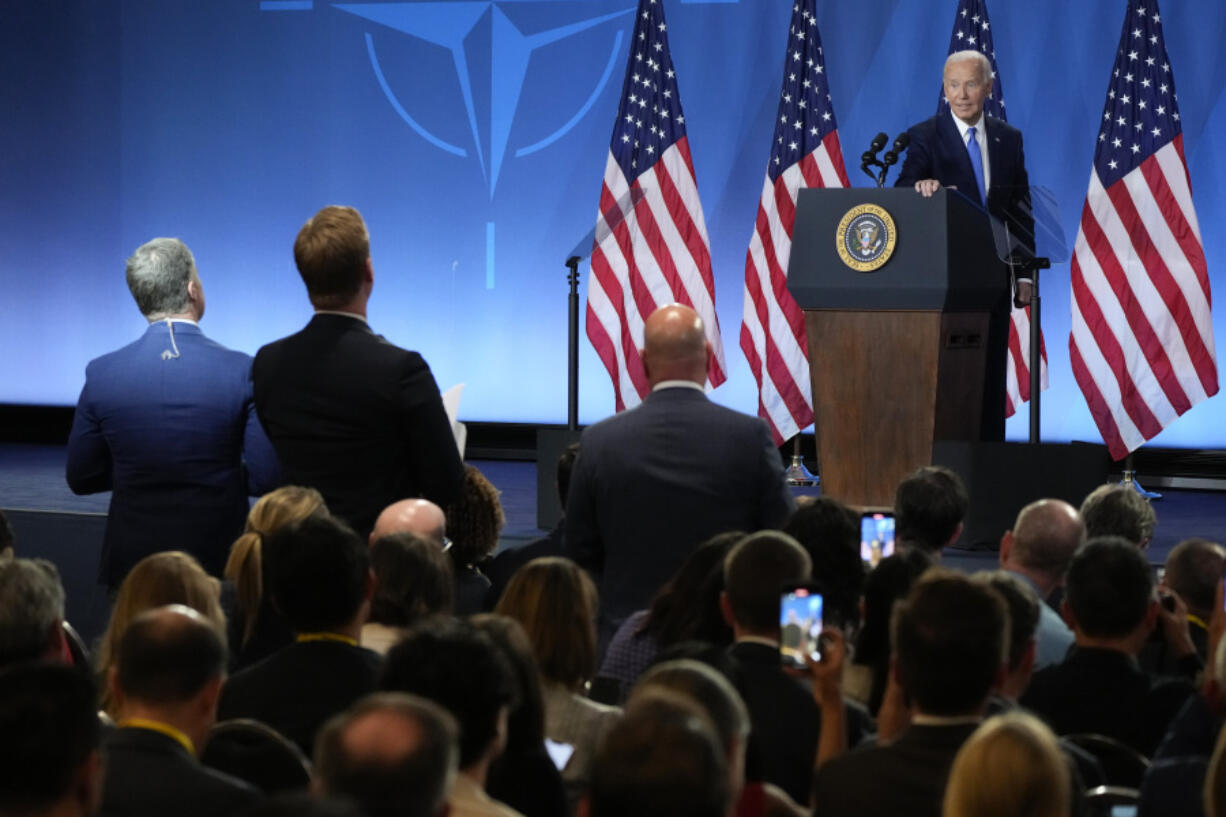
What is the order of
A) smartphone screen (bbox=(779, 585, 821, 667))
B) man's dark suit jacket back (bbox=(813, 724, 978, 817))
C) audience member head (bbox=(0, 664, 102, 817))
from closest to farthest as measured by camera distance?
1. audience member head (bbox=(0, 664, 102, 817))
2. man's dark suit jacket back (bbox=(813, 724, 978, 817))
3. smartphone screen (bbox=(779, 585, 821, 667))

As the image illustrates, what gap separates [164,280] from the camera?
3488mm

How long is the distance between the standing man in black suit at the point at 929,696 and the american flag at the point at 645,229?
5958 mm

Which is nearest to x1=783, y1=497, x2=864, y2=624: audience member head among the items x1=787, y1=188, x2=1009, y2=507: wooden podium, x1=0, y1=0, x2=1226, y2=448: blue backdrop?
x1=787, y1=188, x2=1009, y2=507: wooden podium

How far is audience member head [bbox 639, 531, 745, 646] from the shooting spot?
9.25ft

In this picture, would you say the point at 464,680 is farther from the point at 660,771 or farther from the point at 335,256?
the point at 335,256

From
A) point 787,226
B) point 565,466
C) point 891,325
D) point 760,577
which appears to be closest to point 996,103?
point 787,226

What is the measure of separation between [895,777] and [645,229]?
6589 millimetres

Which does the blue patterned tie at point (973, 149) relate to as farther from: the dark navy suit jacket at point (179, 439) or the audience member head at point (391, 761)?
the audience member head at point (391, 761)

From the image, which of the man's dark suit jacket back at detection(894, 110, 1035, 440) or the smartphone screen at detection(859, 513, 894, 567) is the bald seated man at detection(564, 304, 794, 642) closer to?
the smartphone screen at detection(859, 513, 894, 567)

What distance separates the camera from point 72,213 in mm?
11148

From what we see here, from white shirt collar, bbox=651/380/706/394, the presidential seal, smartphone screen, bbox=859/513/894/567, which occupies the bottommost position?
smartphone screen, bbox=859/513/894/567

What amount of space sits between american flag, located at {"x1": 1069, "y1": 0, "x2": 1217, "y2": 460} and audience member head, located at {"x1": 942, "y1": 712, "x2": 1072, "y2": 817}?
6.29 m

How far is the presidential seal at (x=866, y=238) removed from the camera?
17.5 ft

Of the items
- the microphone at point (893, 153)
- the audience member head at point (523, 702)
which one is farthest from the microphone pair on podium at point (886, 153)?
the audience member head at point (523, 702)
